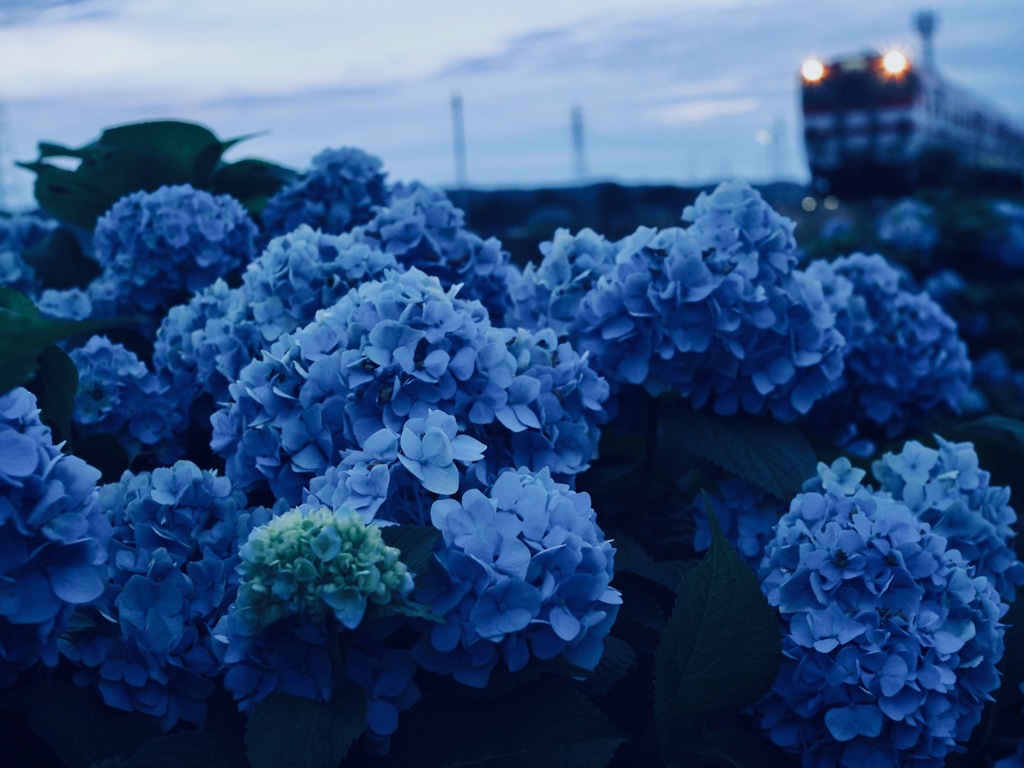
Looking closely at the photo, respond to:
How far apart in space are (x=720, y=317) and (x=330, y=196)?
1.06 m

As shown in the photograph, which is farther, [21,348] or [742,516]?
[742,516]

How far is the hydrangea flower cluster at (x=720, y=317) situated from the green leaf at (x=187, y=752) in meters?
0.91

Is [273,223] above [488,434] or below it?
above

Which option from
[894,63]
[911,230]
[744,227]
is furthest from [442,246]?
[894,63]

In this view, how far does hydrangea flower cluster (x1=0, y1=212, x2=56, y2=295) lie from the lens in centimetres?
236

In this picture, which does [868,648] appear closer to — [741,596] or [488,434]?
[741,596]

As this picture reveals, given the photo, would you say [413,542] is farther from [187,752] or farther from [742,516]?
[742,516]

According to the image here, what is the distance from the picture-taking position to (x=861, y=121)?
21.1 m

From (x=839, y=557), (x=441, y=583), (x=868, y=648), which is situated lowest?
(x=868, y=648)

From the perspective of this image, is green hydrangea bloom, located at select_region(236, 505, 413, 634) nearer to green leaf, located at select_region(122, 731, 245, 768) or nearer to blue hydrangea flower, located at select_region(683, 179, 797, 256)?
green leaf, located at select_region(122, 731, 245, 768)

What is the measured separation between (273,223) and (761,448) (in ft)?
4.20

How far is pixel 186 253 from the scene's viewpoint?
2248 mm

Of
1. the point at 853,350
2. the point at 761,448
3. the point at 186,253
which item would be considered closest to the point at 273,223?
the point at 186,253

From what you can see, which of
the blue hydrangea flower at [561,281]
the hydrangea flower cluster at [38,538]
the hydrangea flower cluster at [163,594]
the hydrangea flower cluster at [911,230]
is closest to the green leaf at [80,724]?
the hydrangea flower cluster at [163,594]
